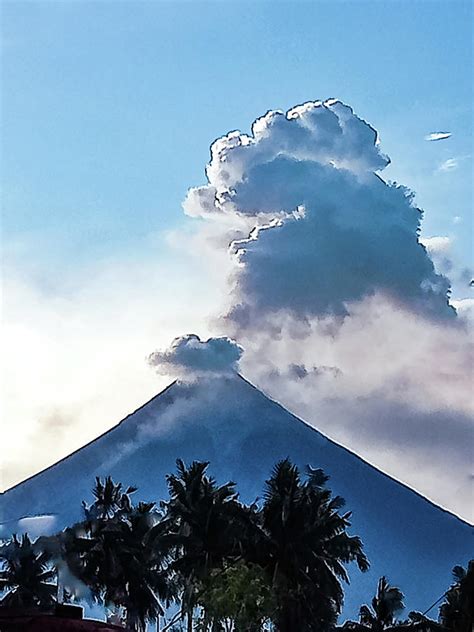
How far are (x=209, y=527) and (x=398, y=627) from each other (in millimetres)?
12317

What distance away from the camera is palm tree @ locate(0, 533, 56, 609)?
2142 inches

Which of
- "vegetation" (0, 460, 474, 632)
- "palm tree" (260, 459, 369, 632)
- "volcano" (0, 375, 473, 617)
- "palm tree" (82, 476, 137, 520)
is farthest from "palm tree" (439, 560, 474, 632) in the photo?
"volcano" (0, 375, 473, 617)

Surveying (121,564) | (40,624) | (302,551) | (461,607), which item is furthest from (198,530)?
(40,624)

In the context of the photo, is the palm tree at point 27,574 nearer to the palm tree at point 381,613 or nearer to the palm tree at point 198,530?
the palm tree at point 198,530

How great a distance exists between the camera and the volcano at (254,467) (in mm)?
166375

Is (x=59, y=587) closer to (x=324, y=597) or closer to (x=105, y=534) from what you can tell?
(x=105, y=534)

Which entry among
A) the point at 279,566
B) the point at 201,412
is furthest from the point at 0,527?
the point at 279,566

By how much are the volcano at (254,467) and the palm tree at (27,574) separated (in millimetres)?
99534

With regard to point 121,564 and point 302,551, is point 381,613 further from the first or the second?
point 121,564

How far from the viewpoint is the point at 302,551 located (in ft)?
152

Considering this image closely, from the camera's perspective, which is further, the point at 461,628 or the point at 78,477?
the point at 78,477

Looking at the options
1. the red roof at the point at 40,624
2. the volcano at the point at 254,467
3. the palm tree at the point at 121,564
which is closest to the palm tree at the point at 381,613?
the palm tree at the point at 121,564

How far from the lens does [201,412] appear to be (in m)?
178

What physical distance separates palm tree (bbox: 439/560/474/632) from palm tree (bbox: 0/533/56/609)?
16.4 m
